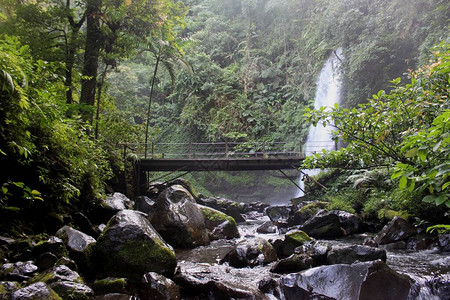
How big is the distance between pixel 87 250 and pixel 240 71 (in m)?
23.1

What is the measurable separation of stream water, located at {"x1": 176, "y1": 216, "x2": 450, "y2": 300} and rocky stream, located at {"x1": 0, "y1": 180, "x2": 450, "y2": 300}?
2 cm

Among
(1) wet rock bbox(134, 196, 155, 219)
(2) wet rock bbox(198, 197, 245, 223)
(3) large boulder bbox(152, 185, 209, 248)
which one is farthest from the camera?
(2) wet rock bbox(198, 197, 245, 223)

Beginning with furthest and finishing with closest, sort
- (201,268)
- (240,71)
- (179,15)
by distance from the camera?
(240,71) < (179,15) < (201,268)

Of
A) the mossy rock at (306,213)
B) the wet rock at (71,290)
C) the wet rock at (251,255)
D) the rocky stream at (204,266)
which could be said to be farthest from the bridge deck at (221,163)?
the wet rock at (71,290)

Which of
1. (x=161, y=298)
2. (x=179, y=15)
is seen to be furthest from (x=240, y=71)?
(x=161, y=298)

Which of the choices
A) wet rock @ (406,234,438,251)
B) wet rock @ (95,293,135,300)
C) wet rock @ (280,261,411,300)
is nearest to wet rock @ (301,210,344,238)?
wet rock @ (406,234,438,251)

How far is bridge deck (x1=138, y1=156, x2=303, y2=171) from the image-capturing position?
1436 centimetres

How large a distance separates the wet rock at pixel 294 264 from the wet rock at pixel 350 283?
1114 mm

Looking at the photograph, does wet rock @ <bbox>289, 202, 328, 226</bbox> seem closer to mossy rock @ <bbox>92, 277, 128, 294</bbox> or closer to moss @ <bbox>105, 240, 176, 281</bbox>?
moss @ <bbox>105, 240, 176, 281</bbox>

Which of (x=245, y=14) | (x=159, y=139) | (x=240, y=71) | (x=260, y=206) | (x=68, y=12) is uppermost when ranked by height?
(x=245, y=14)

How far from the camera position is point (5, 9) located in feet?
32.3

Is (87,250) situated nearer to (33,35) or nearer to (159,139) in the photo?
(33,35)

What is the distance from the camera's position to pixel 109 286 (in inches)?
171

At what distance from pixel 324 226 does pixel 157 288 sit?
639cm
